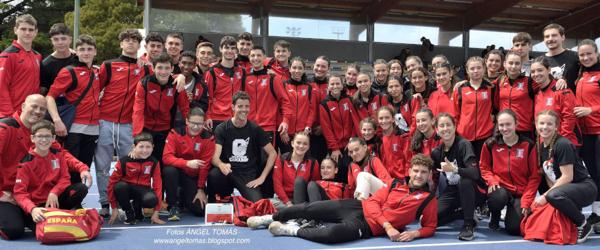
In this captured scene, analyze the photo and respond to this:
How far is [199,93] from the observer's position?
660cm

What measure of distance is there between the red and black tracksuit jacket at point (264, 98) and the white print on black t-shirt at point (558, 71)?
327 cm

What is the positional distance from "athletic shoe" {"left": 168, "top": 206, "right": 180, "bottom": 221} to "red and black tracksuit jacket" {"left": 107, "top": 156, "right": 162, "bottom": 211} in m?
0.22

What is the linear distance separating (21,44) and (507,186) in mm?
5556

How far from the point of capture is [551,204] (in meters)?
4.80

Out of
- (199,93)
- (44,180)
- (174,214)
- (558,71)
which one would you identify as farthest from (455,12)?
(44,180)

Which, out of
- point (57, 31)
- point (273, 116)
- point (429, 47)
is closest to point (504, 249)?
point (273, 116)

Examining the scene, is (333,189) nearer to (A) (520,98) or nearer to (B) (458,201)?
(B) (458,201)

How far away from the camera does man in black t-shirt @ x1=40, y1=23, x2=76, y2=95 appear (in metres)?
5.79

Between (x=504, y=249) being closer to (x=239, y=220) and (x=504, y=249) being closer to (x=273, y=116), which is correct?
(x=239, y=220)

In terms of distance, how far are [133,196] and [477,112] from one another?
13.0ft

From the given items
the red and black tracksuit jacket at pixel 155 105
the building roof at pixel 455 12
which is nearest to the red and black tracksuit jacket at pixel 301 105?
the red and black tracksuit jacket at pixel 155 105

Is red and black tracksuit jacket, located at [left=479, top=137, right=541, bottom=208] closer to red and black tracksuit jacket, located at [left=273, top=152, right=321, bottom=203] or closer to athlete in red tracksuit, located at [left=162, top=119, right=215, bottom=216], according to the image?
red and black tracksuit jacket, located at [left=273, top=152, right=321, bottom=203]

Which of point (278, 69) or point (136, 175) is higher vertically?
point (278, 69)

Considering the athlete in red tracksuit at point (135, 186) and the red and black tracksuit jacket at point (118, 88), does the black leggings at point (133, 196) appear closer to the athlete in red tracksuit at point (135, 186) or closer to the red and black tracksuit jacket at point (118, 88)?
the athlete in red tracksuit at point (135, 186)
